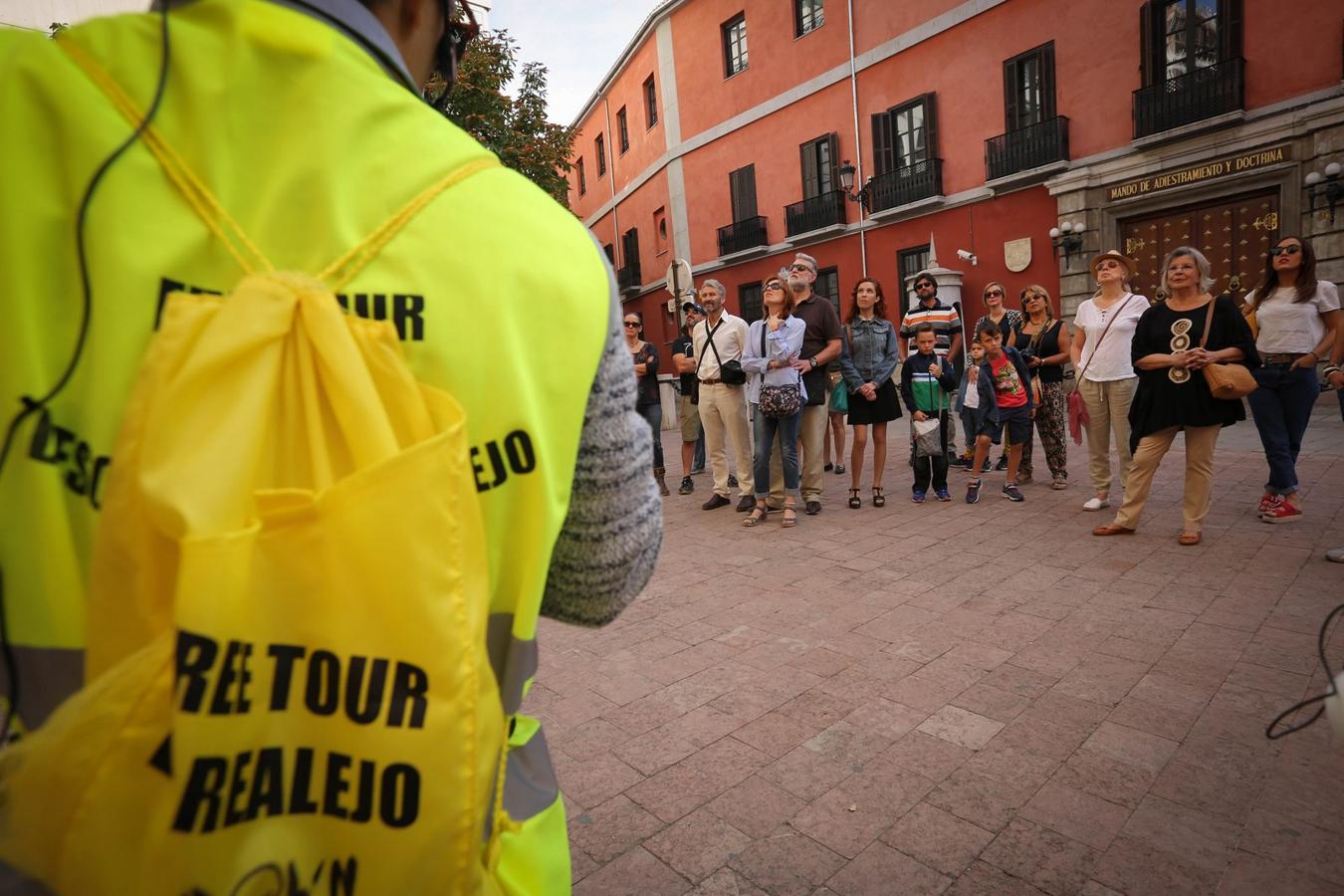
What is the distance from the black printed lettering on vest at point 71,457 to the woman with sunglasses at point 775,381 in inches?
216

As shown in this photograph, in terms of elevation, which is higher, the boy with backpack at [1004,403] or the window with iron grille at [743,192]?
the window with iron grille at [743,192]

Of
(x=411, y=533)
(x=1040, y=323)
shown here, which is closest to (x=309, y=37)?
(x=411, y=533)

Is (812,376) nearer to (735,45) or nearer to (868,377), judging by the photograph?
(868,377)

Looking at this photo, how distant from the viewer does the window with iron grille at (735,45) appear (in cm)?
2031

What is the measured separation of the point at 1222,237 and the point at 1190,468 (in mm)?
10846

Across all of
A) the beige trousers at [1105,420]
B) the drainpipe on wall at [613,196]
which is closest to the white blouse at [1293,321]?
the beige trousers at [1105,420]

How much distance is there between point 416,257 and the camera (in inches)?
29.7

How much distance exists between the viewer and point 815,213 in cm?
1936

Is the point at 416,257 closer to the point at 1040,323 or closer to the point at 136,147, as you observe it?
the point at 136,147

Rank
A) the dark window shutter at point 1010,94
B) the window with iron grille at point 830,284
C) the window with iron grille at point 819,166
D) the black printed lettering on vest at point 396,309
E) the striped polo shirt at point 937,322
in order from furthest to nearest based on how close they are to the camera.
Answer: the window with iron grille at point 830,284
the window with iron grille at point 819,166
the dark window shutter at point 1010,94
the striped polo shirt at point 937,322
the black printed lettering on vest at point 396,309

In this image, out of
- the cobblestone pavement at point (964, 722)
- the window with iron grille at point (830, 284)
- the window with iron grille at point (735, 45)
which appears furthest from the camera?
the window with iron grille at point (735, 45)

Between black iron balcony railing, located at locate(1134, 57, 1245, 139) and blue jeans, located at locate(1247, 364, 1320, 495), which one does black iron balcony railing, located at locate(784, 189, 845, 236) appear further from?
blue jeans, located at locate(1247, 364, 1320, 495)

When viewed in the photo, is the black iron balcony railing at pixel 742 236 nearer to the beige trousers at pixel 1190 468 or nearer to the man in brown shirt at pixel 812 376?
the man in brown shirt at pixel 812 376

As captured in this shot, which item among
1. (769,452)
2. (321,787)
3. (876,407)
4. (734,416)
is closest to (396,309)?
(321,787)
